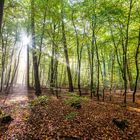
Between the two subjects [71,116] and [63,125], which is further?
[71,116]

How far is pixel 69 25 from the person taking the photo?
77.4 ft

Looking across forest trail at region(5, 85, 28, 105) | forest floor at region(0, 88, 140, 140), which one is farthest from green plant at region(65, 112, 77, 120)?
forest trail at region(5, 85, 28, 105)

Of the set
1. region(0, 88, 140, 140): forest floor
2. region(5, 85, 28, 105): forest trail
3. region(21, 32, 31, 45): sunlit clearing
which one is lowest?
region(0, 88, 140, 140): forest floor

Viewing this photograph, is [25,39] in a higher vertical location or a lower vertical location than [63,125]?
higher

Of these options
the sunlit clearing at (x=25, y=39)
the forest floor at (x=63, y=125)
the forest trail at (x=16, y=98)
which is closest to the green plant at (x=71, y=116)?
the forest floor at (x=63, y=125)

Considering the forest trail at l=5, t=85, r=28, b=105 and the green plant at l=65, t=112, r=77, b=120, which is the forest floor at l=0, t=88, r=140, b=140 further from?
the forest trail at l=5, t=85, r=28, b=105

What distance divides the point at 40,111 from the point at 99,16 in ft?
33.1

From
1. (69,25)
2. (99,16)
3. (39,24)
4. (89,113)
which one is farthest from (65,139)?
(69,25)

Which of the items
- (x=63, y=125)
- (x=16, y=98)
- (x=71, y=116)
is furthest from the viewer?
(x=16, y=98)

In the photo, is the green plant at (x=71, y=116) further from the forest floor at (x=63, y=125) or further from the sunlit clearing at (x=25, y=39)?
the sunlit clearing at (x=25, y=39)

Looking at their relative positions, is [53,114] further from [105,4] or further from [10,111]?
[105,4]

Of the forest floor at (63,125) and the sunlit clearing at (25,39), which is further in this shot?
the sunlit clearing at (25,39)

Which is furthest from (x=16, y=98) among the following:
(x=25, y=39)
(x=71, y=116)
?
(x=25, y=39)

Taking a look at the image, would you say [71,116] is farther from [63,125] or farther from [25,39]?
[25,39]
